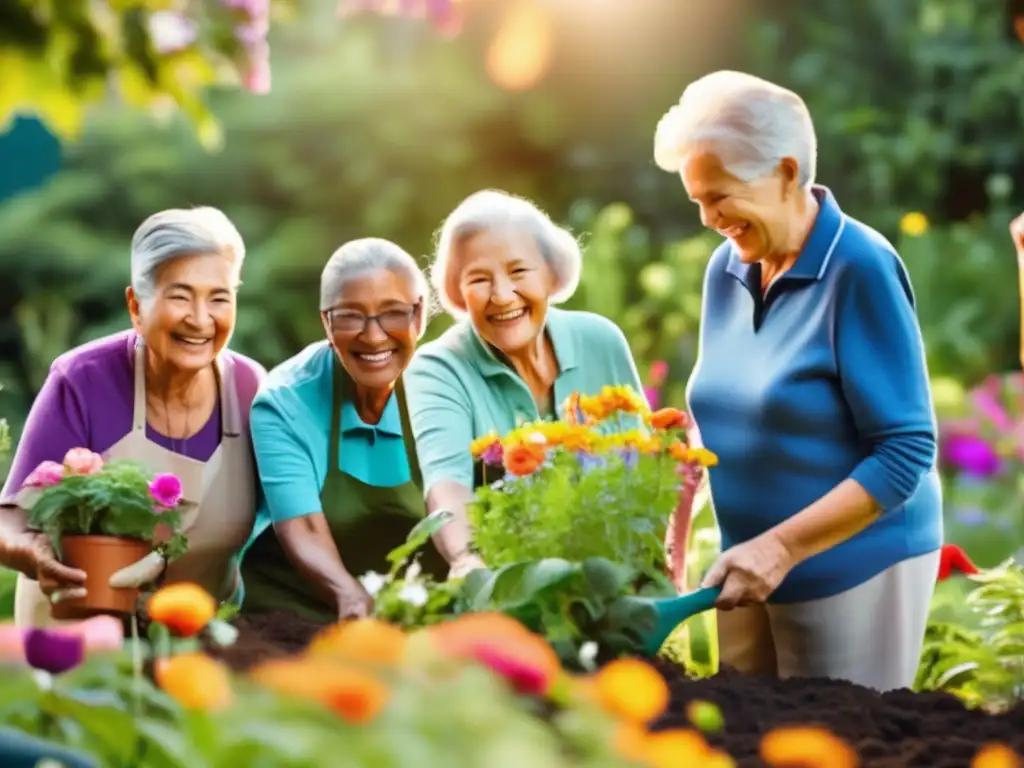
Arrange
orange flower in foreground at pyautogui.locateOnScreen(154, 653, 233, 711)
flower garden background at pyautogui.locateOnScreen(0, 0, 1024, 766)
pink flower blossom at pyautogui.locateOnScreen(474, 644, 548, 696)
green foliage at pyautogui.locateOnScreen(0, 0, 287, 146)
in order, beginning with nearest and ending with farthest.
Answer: orange flower in foreground at pyautogui.locateOnScreen(154, 653, 233, 711), pink flower blossom at pyautogui.locateOnScreen(474, 644, 548, 696), green foliage at pyautogui.locateOnScreen(0, 0, 287, 146), flower garden background at pyautogui.locateOnScreen(0, 0, 1024, 766)

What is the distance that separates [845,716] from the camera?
2.46 metres

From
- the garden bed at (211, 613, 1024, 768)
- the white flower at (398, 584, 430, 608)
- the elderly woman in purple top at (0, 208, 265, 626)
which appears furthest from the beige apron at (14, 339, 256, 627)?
the white flower at (398, 584, 430, 608)

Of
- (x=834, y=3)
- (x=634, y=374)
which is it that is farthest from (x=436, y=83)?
(x=634, y=374)

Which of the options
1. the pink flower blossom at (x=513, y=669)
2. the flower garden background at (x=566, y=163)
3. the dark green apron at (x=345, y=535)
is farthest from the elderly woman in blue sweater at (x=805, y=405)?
the flower garden background at (x=566, y=163)

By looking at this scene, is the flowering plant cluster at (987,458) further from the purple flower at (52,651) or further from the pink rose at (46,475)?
the purple flower at (52,651)

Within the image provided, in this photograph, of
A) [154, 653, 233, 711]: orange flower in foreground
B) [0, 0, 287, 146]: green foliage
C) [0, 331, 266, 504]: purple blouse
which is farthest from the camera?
[0, 331, 266, 504]: purple blouse

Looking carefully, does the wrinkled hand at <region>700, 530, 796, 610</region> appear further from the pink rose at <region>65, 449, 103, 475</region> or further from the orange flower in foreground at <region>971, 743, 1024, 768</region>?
the pink rose at <region>65, 449, 103, 475</region>

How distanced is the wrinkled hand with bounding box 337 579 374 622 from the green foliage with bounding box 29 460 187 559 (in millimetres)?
360

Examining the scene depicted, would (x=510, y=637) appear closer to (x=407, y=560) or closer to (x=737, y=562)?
(x=737, y=562)

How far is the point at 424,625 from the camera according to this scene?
261cm

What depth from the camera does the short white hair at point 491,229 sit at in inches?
120

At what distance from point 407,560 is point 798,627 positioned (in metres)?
0.80

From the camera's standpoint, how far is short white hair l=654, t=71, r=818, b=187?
2770 mm

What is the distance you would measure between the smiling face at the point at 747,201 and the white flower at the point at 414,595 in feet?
2.65
